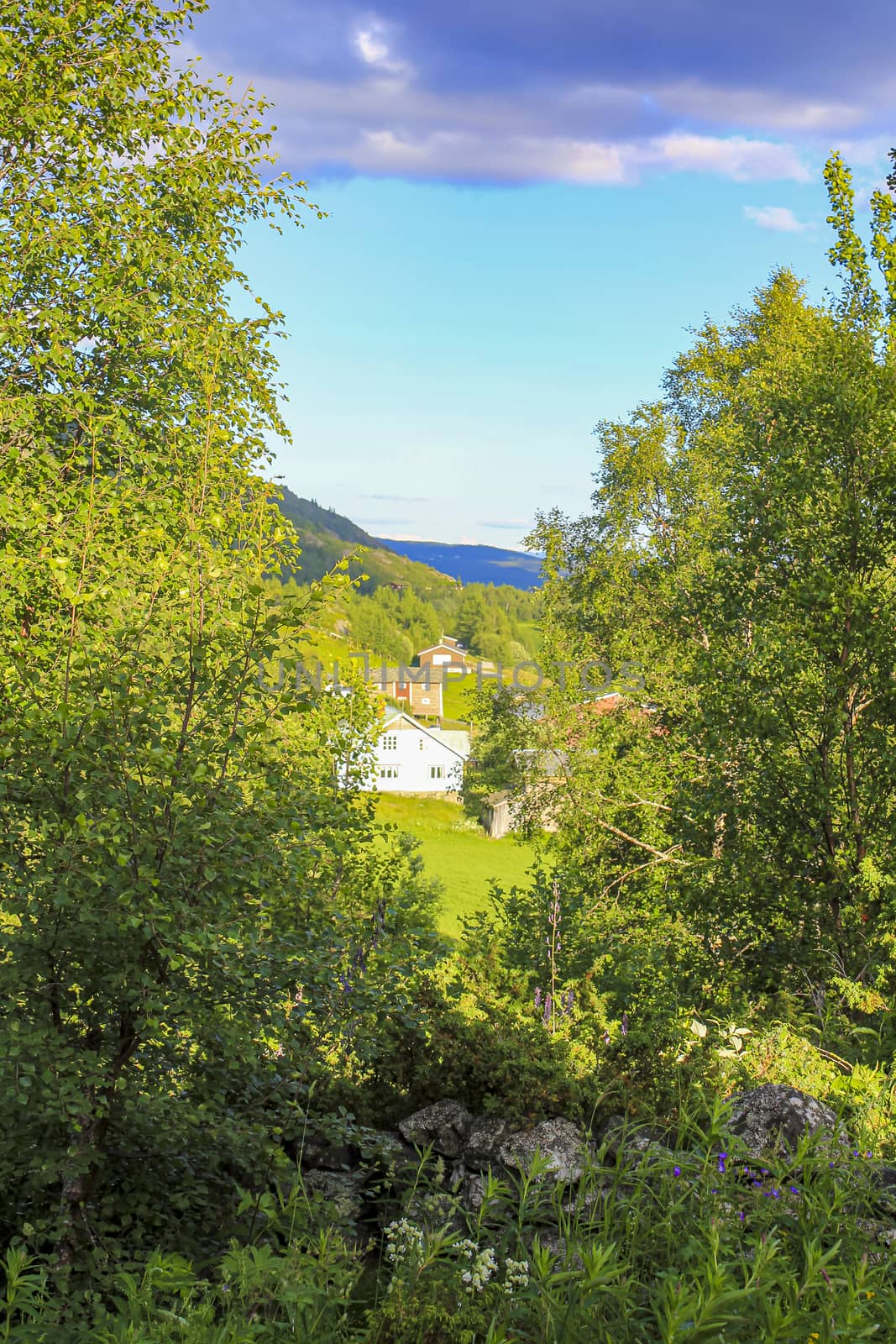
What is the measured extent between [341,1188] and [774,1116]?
2.46 m

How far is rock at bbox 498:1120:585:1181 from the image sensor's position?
→ 16.6ft

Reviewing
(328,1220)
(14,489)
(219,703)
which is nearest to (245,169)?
(14,489)

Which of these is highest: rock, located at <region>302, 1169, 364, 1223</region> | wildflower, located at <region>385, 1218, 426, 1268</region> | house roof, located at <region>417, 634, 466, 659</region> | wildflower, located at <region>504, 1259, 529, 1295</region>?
house roof, located at <region>417, 634, 466, 659</region>

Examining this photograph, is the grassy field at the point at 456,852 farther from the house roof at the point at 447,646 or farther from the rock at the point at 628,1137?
the house roof at the point at 447,646

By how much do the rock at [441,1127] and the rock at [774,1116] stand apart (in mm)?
1623

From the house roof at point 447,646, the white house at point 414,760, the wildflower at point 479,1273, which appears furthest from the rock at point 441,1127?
the house roof at point 447,646

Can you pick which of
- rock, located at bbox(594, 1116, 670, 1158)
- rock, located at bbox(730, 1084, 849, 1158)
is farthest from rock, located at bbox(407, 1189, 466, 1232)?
rock, located at bbox(730, 1084, 849, 1158)

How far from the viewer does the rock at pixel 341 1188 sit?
17.5ft

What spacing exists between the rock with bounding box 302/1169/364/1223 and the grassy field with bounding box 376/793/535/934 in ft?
100

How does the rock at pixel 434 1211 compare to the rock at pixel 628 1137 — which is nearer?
the rock at pixel 434 1211

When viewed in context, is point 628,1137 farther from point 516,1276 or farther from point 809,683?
point 809,683

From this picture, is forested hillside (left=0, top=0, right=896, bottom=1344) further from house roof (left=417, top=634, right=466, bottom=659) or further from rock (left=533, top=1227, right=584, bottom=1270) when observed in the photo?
house roof (left=417, top=634, right=466, bottom=659)

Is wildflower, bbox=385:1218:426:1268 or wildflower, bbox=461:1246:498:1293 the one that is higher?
wildflower, bbox=461:1246:498:1293

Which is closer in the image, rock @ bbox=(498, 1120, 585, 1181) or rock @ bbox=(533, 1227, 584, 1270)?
rock @ bbox=(533, 1227, 584, 1270)
